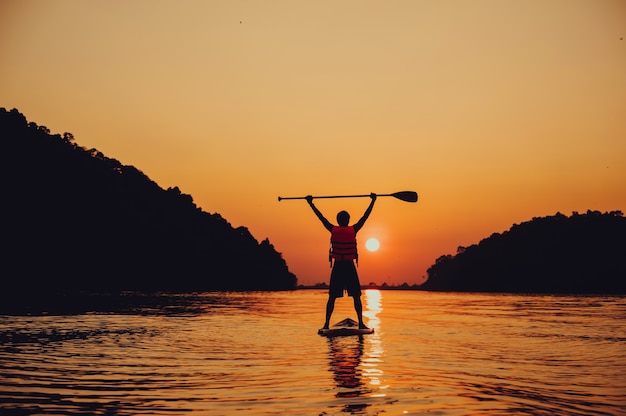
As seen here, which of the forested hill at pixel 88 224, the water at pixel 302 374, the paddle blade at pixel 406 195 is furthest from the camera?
the forested hill at pixel 88 224

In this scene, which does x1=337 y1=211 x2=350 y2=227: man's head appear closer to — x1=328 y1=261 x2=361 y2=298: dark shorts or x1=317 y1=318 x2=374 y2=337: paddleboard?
x1=328 y1=261 x2=361 y2=298: dark shorts

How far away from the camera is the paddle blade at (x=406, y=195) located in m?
19.4

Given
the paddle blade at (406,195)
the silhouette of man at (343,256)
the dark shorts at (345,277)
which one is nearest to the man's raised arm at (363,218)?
the silhouette of man at (343,256)

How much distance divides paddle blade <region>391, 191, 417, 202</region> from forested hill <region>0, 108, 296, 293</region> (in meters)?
72.1

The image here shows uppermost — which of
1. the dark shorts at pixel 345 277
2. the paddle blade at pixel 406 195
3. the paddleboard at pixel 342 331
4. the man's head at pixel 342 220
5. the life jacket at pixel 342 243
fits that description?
the paddle blade at pixel 406 195

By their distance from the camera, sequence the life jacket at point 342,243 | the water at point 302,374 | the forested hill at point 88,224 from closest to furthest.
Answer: the water at point 302,374, the life jacket at point 342,243, the forested hill at point 88,224

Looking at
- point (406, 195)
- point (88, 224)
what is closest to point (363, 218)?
point (406, 195)

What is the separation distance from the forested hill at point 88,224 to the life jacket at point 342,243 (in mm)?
73243

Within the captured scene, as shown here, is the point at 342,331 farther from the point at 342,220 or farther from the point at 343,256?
the point at 342,220

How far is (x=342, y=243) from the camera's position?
666 inches

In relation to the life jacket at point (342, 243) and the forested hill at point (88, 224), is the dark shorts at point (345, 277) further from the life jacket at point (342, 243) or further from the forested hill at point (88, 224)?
the forested hill at point (88, 224)

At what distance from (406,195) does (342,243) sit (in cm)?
349

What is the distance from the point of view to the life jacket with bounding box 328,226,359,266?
16875mm

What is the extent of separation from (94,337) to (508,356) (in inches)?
362
